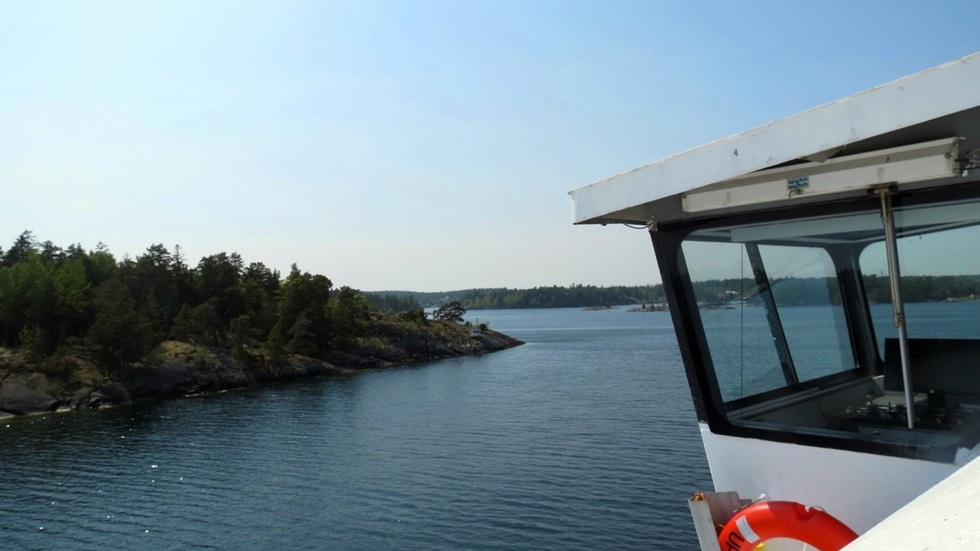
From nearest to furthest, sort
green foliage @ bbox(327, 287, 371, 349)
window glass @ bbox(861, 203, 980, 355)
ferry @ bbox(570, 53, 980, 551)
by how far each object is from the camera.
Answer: ferry @ bbox(570, 53, 980, 551)
window glass @ bbox(861, 203, 980, 355)
green foliage @ bbox(327, 287, 371, 349)

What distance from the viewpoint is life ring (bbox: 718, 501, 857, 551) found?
302 cm

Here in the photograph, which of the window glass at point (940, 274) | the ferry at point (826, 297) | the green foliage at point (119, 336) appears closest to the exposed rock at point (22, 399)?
the green foliage at point (119, 336)

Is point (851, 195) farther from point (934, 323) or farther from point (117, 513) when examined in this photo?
point (117, 513)

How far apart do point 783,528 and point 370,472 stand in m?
21.6

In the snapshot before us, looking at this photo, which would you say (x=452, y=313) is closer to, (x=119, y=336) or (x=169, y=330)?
(x=169, y=330)

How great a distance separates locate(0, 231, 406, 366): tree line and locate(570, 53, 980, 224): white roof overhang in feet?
158

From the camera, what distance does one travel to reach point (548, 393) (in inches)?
1517

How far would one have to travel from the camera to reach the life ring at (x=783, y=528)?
9.90 feet

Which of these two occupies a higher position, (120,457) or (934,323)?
(934,323)

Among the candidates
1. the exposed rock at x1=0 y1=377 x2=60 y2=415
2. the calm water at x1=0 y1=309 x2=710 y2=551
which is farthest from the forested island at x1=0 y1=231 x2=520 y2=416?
the calm water at x1=0 y1=309 x2=710 y2=551

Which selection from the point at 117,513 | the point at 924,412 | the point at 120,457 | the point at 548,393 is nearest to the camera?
the point at 924,412

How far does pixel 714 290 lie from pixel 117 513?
20.9m

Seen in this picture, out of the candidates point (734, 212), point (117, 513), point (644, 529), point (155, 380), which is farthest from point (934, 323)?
point (155, 380)

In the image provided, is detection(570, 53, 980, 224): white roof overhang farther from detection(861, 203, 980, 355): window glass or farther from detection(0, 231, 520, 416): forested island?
detection(0, 231, 520, 416): forested island
